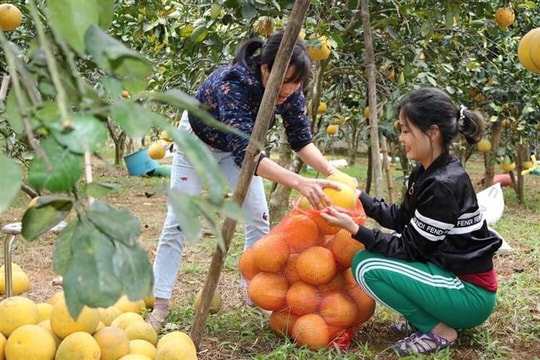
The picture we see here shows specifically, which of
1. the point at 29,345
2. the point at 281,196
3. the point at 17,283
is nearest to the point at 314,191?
the point at 29,345

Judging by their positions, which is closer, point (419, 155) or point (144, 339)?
point (144, 339)

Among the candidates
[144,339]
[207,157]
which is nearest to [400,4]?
[144,339]

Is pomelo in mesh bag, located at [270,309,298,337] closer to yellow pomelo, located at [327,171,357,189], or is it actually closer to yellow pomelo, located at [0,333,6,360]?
yellow pomelo, located at [327,171,357,189]

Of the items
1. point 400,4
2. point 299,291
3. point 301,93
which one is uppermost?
point 400,4

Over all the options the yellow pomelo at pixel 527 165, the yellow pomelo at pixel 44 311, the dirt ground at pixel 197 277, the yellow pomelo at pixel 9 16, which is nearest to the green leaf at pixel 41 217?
the dirt ground at pixel 197 277

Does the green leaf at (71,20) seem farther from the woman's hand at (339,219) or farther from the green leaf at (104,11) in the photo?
the woman's hand at (339,219)

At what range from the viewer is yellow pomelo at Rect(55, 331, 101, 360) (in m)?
1.92

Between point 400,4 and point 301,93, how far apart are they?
3.87 ft

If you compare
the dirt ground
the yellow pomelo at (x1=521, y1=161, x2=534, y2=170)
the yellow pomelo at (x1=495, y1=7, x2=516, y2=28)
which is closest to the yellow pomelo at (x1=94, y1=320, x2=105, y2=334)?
the dirt ground

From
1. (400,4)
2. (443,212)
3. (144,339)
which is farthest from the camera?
(400,4)

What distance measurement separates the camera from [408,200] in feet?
8.75

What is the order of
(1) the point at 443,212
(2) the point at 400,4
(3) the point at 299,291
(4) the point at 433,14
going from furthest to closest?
1. (2) the point at 400,4
2. (4) the point at 433,14
3. (3) the point at 299,291
4. (1) the point at 443,212

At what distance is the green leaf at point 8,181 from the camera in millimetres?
574

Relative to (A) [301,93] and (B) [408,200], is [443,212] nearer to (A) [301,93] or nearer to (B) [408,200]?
Result: (B) [408,200]
